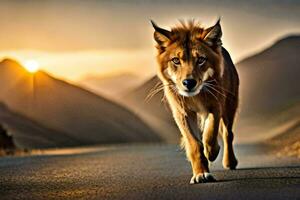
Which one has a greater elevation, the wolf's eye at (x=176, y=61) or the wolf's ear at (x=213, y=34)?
the wolf's ear at (x=213, y=34)

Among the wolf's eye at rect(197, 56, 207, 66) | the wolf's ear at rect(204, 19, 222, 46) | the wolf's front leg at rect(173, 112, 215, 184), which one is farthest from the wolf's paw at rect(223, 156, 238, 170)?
the wolf's eye at rect(197, 56, 207, 66)

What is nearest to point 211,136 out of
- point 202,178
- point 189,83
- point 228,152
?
point 202,178

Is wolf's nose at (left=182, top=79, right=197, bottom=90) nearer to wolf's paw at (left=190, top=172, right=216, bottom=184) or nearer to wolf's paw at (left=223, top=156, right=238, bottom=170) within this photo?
wolf's paw at (left=190, top=172, right=216, bottom=184)

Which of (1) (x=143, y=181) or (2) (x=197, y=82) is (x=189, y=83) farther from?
(1) (x=143, y=181)

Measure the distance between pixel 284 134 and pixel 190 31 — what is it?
45.9 feet

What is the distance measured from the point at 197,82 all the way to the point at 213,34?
0.84 meters

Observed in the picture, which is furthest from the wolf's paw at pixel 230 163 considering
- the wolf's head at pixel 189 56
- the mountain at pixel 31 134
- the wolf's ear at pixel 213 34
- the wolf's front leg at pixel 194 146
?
the mountain at pixel 31 134

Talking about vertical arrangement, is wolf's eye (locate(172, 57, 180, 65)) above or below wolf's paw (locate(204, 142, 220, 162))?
above

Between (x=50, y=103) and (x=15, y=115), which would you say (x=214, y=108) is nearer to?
(x=15, y=115)

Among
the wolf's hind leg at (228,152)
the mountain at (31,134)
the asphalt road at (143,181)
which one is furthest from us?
the mountain at (31,134)

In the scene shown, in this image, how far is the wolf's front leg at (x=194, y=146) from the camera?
10.6 meters

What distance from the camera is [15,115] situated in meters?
34.0

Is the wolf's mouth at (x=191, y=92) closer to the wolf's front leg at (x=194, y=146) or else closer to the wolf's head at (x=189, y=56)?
the wolf's head at (x=189, y=56)

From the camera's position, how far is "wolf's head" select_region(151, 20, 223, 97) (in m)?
10.6
